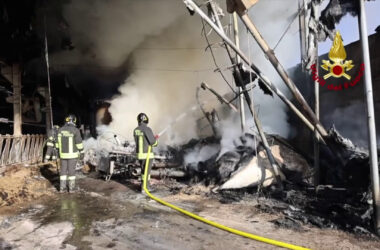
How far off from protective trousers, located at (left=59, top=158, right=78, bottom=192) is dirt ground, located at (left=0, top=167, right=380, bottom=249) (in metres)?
0.28

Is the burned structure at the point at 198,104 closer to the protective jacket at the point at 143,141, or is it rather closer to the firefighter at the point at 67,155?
the firefighter at the point at 67,155

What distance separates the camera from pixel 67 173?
6770mm

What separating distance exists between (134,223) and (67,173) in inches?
134

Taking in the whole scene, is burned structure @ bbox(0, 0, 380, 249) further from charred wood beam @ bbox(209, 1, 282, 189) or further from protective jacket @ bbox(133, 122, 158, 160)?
protective jacket @ bbox(133, 122, 158, 160)

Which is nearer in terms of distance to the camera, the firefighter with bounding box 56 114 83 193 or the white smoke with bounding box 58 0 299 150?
the firefighter with bounding box 56 114 83 193

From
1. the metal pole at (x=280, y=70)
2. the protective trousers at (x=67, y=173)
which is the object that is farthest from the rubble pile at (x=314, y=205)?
the protective trousers at (x=67, y=173)

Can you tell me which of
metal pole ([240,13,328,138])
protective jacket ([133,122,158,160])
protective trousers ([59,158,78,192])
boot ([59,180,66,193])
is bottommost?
boot ([59,180,66,193])

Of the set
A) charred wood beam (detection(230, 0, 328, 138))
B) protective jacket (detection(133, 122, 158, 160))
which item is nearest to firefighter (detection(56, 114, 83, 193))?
protective jacket (detection(133, 122, 158, 160))

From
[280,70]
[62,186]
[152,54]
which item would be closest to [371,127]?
[280,70]

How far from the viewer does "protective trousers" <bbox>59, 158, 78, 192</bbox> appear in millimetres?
6575

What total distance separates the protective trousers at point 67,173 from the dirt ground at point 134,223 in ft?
0.90

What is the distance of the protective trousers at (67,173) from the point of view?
21.6ft

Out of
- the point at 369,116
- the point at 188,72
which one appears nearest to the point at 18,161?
the point at 369,116

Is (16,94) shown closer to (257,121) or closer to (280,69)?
(257,121)
